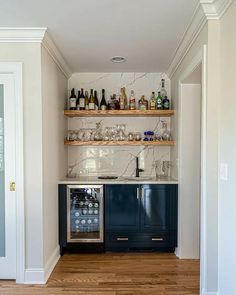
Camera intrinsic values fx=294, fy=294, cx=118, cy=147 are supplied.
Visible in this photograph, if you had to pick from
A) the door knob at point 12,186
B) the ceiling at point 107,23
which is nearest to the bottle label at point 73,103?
the ceiling at point 107,23

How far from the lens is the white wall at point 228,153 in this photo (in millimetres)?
2121

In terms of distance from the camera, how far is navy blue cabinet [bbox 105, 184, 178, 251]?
3805 millimetres

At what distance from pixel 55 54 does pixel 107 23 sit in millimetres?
913

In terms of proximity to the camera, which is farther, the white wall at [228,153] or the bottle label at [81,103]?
the bottle label at [81,103]

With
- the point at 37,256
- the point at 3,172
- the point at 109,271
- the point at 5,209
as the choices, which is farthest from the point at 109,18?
the point at 109,271

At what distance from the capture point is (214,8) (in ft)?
7.53

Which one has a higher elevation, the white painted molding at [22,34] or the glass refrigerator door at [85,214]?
the white painted molding at [22,34]

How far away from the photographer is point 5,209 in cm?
295

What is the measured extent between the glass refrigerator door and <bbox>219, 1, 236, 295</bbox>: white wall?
6.03 feet

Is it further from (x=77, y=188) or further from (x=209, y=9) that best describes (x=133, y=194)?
(x=209, y=9)

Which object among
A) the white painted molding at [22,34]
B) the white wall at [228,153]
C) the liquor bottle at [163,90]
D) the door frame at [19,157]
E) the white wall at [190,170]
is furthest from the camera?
the liquor bottle at [163,90]

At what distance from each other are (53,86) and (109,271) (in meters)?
2.21

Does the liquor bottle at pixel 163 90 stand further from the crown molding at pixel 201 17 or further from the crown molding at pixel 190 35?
the crown molding at pixel 201 17

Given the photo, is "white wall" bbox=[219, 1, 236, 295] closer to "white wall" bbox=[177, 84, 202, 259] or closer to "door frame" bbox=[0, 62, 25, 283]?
"white wall" bbox=[177, 84, 202, 259]
